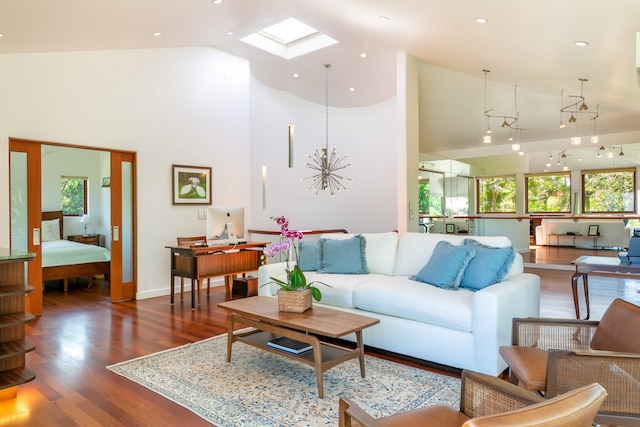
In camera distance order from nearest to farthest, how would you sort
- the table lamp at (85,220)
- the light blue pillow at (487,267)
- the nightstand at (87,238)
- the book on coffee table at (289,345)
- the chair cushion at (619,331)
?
the chair cushion at (619,331)
the book on coffee table at (289,345)
the light blue pillow at (487,267)
the nightstand at (87,238)
the table lamp at (85,220)

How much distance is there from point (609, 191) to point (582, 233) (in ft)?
5.56

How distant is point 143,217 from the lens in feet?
19.1

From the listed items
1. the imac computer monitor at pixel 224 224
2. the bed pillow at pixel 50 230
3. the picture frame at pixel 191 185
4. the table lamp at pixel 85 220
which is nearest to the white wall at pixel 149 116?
the picture frame at pixel 191 185

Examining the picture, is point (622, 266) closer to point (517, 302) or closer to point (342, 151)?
point (517, 302)

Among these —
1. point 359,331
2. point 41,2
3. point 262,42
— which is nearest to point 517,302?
point 359,331

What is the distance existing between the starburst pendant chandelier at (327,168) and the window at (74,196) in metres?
4.43

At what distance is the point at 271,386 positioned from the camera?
2824mm

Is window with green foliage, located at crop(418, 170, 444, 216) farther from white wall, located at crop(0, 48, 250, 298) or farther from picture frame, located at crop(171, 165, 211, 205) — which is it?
picture frame, located at crop(171, 165, 211, 205)

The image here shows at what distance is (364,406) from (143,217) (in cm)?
445

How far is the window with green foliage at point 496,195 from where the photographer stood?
38.7 feet

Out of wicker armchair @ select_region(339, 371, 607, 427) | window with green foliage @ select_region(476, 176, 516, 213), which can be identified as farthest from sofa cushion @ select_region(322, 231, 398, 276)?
window with green foliage @ select_region(476, 176, 516, 213)

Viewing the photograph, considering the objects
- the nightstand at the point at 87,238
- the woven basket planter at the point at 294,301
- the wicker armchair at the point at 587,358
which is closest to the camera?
the wicker armchair at the point at 587,358

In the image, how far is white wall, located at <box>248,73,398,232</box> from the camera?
795 centimetres

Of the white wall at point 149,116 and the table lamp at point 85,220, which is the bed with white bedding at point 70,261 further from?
the white wall at point 149,116
